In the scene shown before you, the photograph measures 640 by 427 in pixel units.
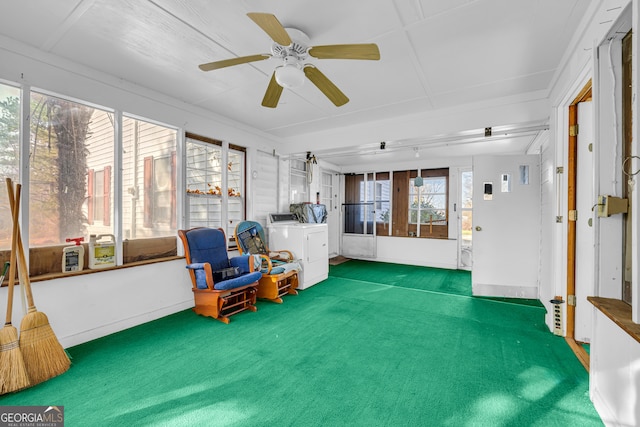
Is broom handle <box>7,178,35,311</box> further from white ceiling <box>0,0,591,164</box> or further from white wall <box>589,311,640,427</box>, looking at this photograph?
white wall <box>589,311,640,427</box>

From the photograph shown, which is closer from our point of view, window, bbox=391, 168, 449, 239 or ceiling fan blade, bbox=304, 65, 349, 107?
ceiling fan blade, bbox=304, 65, 349, 107

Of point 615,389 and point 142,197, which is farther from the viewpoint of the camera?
Result: point 142,197

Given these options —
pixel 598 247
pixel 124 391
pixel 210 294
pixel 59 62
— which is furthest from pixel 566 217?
pixel 59 62

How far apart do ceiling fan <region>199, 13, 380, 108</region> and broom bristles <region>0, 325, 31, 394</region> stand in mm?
2286

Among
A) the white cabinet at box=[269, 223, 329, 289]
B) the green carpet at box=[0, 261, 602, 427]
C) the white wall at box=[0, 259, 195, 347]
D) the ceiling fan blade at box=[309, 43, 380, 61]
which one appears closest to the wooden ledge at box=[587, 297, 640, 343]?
the green carpet at box=[0, 261, 602, 427]

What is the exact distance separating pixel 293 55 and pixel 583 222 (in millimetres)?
2735

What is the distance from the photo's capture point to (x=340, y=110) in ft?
12.1

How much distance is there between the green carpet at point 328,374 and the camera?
161 centimetres

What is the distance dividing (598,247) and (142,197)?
13.7ft

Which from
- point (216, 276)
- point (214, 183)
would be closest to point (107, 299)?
point (216, 276)

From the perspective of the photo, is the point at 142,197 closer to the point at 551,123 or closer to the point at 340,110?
the point at 340,110

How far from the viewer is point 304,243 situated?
4.20 meters

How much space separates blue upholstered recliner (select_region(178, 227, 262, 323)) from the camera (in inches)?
117

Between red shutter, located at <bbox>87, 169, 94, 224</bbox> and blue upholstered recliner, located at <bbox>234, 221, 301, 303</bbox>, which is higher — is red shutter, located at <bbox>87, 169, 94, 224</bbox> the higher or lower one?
the higher one
